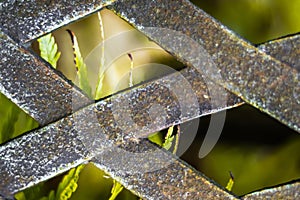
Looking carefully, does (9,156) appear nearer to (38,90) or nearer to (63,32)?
(38,90)

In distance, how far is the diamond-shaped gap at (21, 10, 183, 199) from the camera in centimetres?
142

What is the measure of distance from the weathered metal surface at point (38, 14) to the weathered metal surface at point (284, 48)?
0.23 m

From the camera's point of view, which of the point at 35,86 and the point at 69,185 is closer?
the point at 35,86

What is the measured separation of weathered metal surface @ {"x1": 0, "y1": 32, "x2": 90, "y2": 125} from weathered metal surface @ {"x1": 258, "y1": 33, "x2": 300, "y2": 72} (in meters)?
0.26

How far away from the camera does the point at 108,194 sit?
1.45 m

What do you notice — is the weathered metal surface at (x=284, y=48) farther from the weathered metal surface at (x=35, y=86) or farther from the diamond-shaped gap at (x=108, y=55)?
the diamond-shaped gap at (x=108, y=55)

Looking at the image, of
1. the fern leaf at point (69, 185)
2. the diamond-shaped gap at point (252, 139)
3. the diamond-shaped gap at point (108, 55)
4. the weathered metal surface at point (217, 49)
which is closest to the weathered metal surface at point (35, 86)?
the weathered metal surface at point (217, 49)

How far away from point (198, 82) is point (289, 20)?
25.6 inches

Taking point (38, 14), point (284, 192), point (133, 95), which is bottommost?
point (284, 192)

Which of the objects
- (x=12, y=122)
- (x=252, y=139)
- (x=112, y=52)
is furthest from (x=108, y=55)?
(x=252, y=139)

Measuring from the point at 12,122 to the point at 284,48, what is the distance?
1.95ft

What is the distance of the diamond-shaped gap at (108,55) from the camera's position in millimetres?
1423

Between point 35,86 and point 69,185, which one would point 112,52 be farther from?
point 35,86

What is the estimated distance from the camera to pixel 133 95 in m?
0.84
